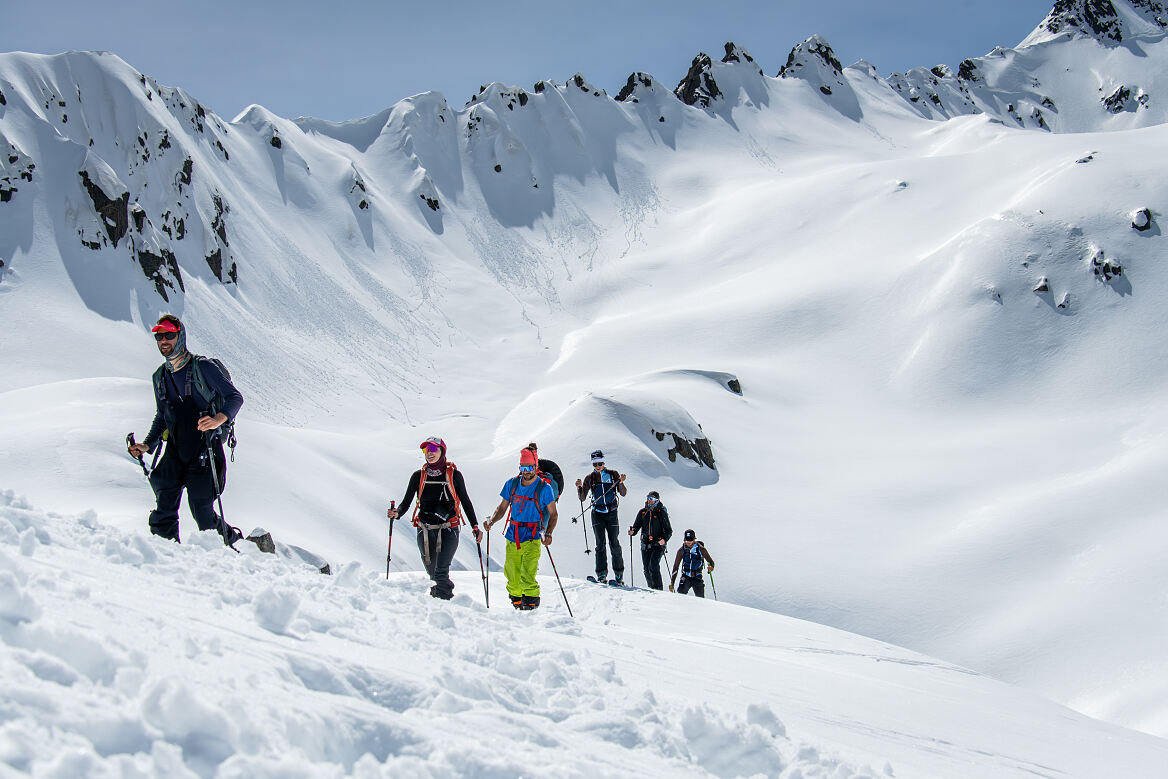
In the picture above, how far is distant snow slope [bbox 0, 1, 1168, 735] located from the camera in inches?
857

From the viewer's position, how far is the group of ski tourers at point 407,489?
7.04 meters

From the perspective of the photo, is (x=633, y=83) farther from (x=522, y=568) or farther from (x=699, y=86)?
(x=522, y=568)

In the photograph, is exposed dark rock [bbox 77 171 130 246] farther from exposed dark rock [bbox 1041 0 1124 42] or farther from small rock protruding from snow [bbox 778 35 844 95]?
exposed dark rock [bbox 1041 0 1124 42]

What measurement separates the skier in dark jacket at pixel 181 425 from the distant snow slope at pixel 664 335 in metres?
5.40

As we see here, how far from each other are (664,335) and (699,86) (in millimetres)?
83844

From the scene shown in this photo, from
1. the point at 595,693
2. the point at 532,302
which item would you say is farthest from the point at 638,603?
the point at 532,302

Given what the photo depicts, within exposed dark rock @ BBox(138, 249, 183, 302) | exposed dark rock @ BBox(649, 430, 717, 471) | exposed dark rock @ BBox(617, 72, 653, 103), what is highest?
exposed dark rock @ BBox(617, 72, 653, 103)

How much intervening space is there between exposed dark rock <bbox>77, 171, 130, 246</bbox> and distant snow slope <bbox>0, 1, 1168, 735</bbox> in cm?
19

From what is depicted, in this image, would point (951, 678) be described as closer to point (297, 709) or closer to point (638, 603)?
point (638, 603)

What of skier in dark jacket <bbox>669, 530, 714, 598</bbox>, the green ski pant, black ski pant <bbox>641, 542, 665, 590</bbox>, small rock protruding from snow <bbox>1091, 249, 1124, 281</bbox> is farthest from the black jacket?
small rock protruding from snow <bbox>1091, 249, 1124, 281</bbox>

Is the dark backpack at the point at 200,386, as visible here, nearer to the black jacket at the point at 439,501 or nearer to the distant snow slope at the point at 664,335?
the black jacket at the point at 439,501

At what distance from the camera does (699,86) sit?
123625 mm

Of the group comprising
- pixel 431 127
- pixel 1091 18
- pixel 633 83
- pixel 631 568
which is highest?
pixel 1091 18

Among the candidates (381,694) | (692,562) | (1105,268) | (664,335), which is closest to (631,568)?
(692,562)
